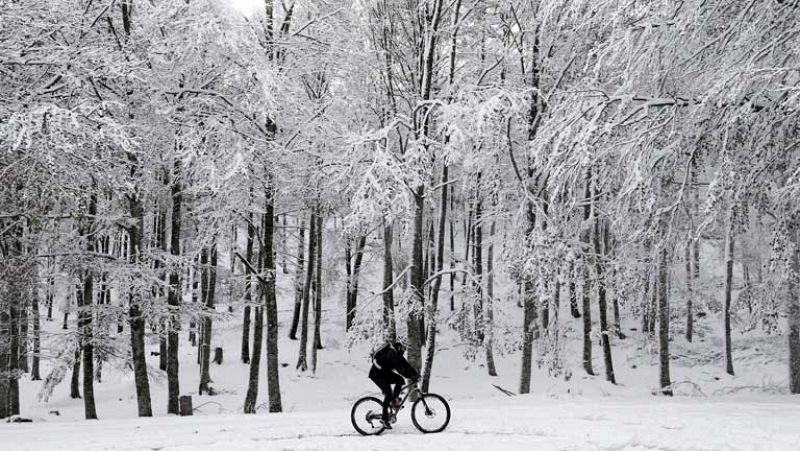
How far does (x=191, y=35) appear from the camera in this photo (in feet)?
38.6

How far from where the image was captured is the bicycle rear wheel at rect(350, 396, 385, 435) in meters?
9.34

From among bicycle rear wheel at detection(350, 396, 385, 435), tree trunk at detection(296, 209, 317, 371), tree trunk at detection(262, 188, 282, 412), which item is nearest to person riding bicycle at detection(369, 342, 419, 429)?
bicycle rear wheel at detection(350, 396, 385, 435)

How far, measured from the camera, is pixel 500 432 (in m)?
9.00

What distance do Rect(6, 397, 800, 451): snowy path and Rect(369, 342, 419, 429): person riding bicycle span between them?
0.53 meters

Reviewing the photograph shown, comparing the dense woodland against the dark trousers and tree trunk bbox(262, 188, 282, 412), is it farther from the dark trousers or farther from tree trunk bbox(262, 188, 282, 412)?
the dark trousers

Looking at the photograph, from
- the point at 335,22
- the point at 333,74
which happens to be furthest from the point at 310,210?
the point at 335,22

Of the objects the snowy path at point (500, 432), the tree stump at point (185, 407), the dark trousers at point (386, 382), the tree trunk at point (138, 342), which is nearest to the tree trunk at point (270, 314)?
the tree stump at point (185, 407)

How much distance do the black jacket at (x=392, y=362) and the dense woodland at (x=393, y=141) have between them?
3.04 meters

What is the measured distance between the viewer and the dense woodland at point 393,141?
26.3 feet

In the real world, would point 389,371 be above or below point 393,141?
below

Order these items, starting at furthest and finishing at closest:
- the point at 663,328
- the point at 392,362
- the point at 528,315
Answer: the point at 663,328
the point at 528,315
the point at 392,362

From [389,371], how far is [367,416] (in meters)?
0.80

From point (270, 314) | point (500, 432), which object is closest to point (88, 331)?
point (270, 314)

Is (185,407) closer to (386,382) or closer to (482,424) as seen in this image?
(386,382)
